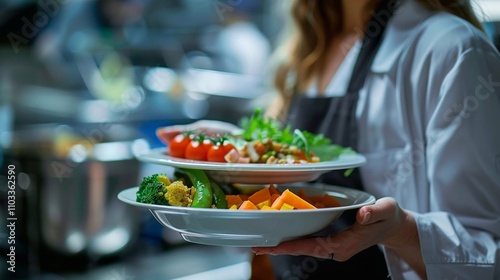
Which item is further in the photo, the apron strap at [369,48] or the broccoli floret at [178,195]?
the apron strap at [369,48]

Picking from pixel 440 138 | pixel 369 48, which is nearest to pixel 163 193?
pixel 440 138

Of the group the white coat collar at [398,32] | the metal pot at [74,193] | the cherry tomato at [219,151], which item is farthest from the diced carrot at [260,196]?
the metal pot at [74,193]

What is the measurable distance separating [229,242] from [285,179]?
7.2 inches

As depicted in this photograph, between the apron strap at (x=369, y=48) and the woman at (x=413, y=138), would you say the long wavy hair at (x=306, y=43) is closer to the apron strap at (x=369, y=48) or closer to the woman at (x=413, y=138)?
the woman at (x=413, y=138)

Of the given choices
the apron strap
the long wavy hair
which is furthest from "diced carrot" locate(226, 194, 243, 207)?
the long wavy hair

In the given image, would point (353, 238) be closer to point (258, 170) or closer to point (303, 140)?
point (258, 170)

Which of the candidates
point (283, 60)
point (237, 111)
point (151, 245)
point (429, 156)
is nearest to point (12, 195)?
point (151, 245)

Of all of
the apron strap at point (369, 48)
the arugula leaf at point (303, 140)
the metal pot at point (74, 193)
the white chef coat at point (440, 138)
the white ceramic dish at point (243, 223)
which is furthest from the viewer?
the metal pot at point (74, 193)

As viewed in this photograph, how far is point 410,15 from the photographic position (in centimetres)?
130

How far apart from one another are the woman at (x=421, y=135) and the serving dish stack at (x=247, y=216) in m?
0.04

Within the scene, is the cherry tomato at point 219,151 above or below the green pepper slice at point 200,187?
above

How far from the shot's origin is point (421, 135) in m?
1.22

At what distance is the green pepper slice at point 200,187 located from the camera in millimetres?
962

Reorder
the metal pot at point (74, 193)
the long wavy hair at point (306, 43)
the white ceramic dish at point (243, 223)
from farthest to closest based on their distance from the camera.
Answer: the metal pot at point (74, 193), the long wavy hair at point (306, 43), the white ceramic dish at point (243, 223)
